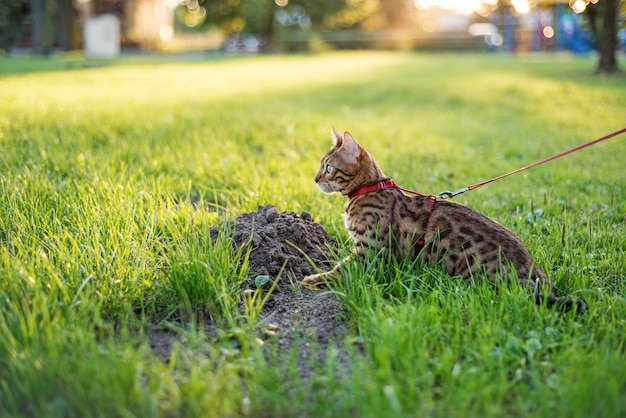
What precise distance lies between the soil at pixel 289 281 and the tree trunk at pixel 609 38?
15722 mm

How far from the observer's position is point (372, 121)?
9555 mm

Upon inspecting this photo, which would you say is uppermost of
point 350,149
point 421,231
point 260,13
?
point 260,13

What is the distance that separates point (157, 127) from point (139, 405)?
594 cm

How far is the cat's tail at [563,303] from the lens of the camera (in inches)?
113

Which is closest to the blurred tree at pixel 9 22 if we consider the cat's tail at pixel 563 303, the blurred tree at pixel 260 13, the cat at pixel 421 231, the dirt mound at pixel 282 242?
the blurred tree at pixel 260 13

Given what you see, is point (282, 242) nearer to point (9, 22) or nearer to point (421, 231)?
point (421, 231)

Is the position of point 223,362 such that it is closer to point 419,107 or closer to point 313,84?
point 419,107

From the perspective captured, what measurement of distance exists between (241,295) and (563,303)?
176cm

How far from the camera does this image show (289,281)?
3482 millimetres

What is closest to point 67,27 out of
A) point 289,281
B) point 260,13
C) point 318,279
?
point 260,13

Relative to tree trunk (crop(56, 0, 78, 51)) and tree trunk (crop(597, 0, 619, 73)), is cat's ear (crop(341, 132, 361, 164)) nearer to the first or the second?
tree trunk (crop(597, 0, 619, 73))

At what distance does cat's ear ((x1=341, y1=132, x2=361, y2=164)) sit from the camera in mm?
3795

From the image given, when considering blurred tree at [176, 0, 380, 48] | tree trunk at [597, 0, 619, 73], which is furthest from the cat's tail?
blurred tree at [176, 0, 380, 48]

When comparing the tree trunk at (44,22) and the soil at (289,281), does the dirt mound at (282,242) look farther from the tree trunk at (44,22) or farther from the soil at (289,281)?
the tree trunk at (44,22)
